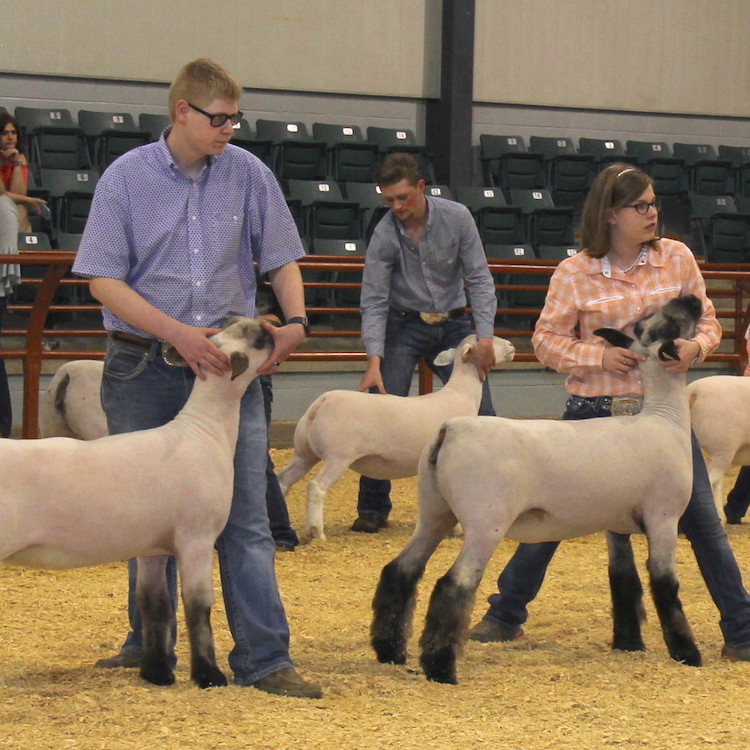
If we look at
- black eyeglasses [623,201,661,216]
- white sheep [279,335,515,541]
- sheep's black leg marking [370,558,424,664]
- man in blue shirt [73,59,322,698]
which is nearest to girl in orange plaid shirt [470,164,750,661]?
black eyeglasses [623,201,661,216]

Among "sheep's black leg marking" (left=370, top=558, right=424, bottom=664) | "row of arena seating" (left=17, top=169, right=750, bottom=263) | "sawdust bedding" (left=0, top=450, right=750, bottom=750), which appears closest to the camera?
"sawdust bedding" (left=0, top=450, right=750, bottom=750)

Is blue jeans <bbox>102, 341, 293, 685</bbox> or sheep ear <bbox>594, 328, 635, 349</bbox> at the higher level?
sheep ear <bbox>594, 328, 635, 349</bbox>

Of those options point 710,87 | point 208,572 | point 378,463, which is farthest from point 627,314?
point 710,87

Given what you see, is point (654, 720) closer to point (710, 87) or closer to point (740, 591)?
point (740, 591)

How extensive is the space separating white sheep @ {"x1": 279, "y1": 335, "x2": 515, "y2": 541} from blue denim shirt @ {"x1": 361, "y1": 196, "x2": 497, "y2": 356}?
0.37 m

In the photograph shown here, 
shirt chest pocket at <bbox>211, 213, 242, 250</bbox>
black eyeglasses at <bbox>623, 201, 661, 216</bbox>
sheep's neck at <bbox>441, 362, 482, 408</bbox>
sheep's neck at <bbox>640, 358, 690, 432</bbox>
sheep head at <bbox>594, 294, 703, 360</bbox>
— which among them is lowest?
sheep's neck at <bbox>441, 362, 482, 408</bbox>

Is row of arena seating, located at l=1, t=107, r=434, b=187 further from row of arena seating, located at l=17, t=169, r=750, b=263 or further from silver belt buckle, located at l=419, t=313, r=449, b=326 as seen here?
silver belt buckle, located at l=419, t=313, r=449, b=326

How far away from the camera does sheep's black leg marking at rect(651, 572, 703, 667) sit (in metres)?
4.32

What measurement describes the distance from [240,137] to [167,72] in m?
1.43

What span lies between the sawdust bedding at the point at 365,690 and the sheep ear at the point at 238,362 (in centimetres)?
94

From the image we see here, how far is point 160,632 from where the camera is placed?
396cm

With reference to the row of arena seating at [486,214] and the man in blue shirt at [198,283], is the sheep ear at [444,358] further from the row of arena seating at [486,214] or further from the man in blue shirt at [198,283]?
the row of arena seating at [486,214]

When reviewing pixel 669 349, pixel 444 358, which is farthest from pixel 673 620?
pixel 444 358

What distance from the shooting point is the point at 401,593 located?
4305 millimetres
